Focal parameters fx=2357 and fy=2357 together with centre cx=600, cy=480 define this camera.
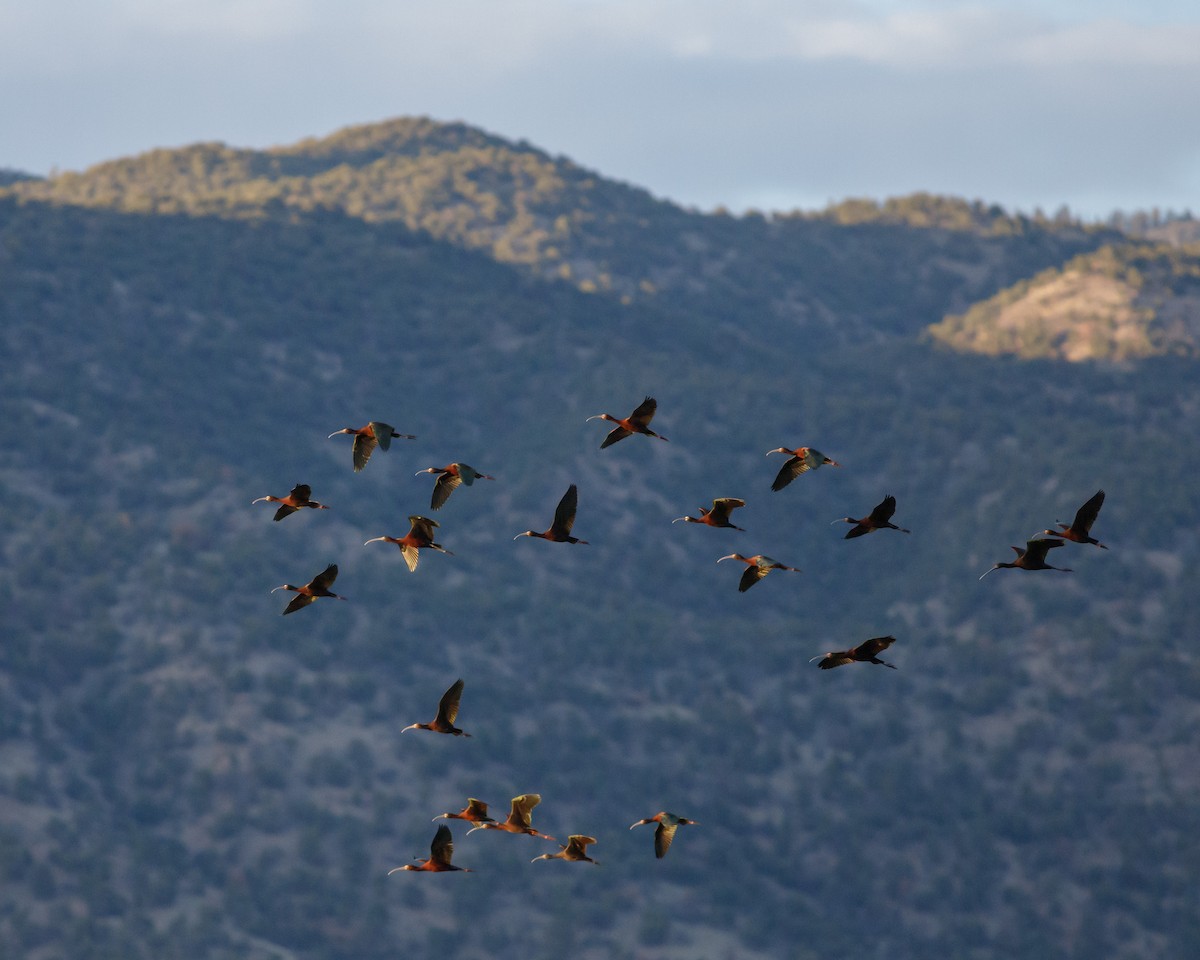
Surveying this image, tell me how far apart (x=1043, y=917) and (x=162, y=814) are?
50.2 m

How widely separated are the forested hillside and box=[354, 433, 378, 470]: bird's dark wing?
83.5m

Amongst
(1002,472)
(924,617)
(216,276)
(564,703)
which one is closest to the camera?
(564,703)

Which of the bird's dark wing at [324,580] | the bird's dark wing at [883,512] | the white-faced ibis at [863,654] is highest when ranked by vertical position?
the bird's dark wing at [883,512]

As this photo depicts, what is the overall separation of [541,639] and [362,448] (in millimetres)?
117283

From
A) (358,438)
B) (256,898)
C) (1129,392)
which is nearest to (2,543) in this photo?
(256,898)

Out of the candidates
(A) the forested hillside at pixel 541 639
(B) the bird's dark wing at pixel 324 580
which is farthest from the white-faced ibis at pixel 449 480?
(A) the forested hillside at pixel 541 639

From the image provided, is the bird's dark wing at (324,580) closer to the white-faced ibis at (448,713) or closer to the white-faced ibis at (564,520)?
the white-faced ibis at (448,713)

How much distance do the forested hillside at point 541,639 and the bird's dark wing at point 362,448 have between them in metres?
83.5

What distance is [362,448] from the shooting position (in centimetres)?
3622

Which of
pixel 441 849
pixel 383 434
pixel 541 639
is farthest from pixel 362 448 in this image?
pixel 541 639

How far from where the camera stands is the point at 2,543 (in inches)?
5595

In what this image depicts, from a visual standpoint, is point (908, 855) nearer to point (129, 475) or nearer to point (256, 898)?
point (256, 898)

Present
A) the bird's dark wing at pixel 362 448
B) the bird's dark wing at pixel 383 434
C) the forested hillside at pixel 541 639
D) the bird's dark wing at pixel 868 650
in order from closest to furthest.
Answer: the bird's dark wing at pixel 383 434 → the bird's dark wing at pixel 868 650 → the bird's dark wing at pixel 362 448 → the forested hillside at pixel 541 639

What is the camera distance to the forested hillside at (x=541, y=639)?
12731 cm
